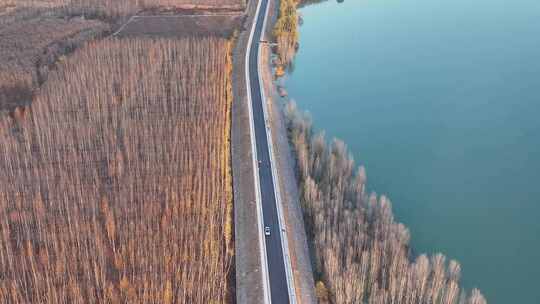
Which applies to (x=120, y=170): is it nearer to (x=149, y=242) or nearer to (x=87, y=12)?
(x=149, y=242)

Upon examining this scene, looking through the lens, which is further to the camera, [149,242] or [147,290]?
[149,242]

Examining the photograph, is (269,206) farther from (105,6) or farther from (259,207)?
(105,6)

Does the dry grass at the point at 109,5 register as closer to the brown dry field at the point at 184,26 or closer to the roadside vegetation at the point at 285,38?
the brown dry field at the point at 184,26

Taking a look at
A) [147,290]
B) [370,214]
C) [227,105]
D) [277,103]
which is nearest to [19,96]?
[227,105]

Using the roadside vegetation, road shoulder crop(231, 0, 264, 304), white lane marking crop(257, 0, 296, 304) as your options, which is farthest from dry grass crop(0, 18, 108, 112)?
white lane marking crop(257, 0, 296, 304)

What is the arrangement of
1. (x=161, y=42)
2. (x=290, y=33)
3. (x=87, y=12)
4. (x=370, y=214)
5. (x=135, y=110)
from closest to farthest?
1. (x=370, y=214)
2. (x=135, y=110)
3. (x=161, y=42)
4. (x=290, y=33)
5. (x=87, y=12)

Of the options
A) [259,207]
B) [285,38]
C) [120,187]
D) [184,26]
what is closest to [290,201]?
[259,207]
